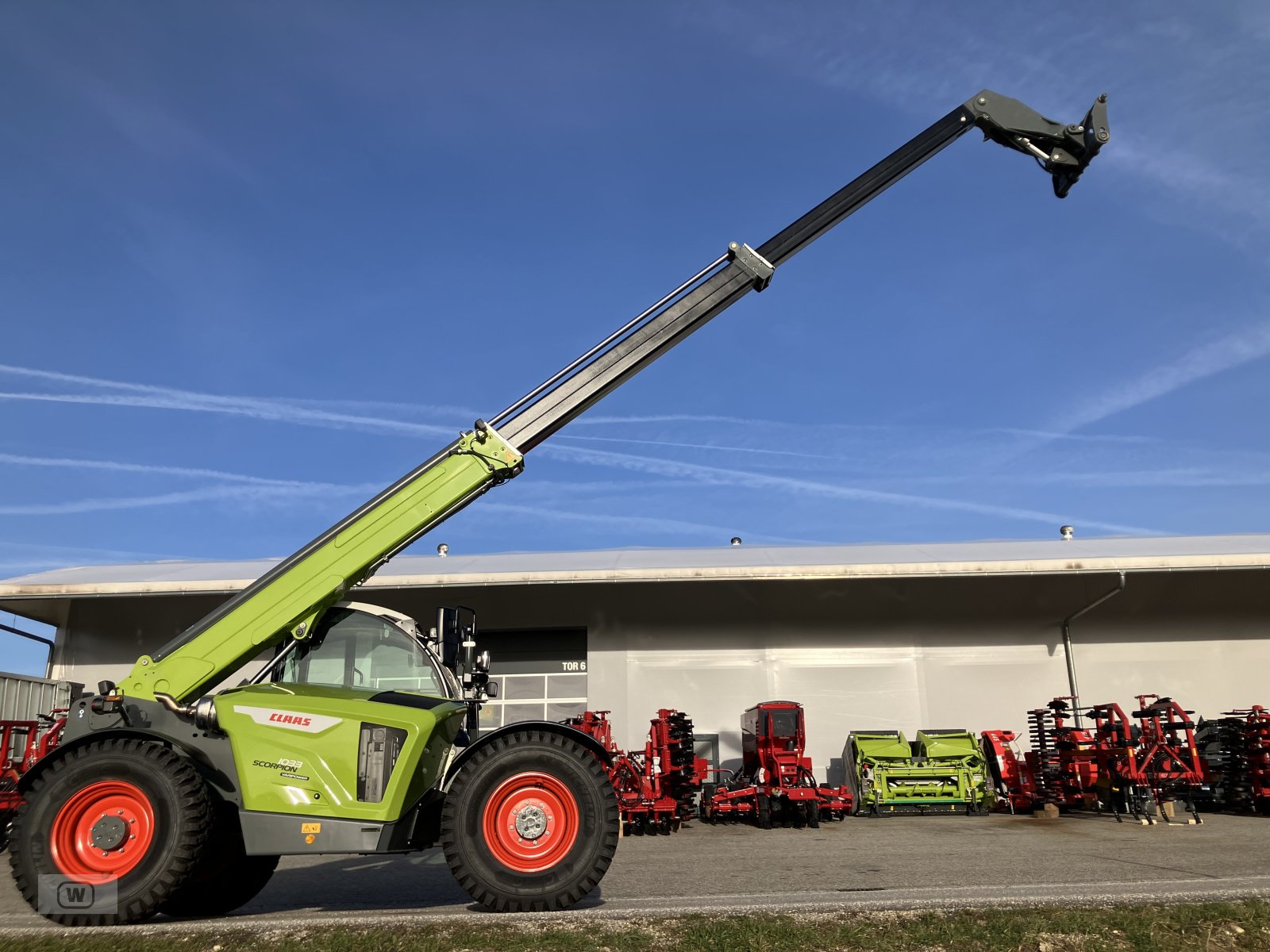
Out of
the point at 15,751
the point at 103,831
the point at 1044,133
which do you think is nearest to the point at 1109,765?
the point at 1044,133

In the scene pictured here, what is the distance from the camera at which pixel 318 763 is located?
20.9 feet

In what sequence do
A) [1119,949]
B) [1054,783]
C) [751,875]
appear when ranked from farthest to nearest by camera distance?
[1054,783]
[751,875]
[1119,949]

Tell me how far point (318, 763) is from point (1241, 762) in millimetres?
16827

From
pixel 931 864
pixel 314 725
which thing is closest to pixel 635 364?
pixel 314 725

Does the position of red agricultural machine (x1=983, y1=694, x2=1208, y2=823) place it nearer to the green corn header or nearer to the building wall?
the green corn header

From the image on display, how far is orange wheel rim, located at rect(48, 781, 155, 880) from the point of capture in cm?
622

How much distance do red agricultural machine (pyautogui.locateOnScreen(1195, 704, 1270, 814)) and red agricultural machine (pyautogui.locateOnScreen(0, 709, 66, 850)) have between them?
19390 millimetres

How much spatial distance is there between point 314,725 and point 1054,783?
15014 mm

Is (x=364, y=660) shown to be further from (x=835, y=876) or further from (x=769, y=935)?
(x=835, y=876)

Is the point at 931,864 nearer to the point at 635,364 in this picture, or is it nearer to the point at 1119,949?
the point at 1119,949

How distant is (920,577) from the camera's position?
18.6 meters

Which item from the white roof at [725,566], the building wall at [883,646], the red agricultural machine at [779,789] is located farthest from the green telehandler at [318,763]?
the building wall at [883,646]

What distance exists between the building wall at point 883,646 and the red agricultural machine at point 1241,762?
2.68 metres

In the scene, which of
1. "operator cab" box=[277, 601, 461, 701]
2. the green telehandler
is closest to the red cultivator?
the green telehandler
